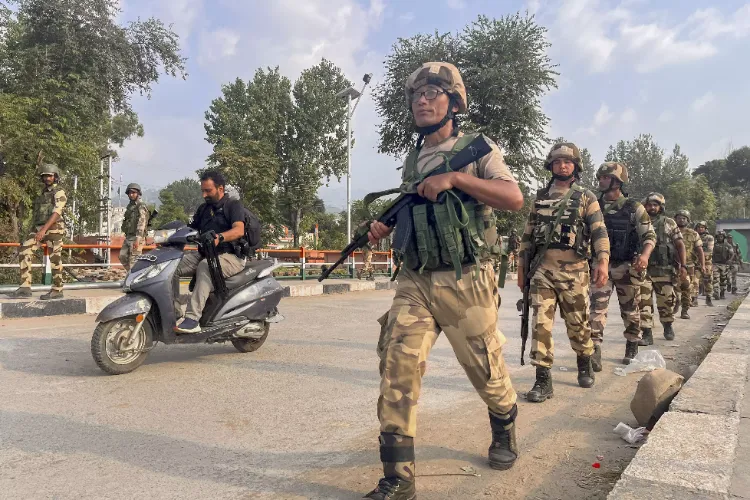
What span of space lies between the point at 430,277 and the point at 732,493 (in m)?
1.51

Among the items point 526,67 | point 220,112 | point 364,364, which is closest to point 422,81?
point 364,364

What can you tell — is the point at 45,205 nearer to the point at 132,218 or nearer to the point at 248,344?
the point at 132,218

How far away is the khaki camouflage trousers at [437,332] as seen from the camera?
232 centimetres

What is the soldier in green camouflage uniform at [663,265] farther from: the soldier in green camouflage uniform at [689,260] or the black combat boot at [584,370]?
the black combat boot at [584,370]

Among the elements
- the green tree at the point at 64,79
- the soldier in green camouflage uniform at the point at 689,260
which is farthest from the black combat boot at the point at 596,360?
the green tree at the point at 64,79

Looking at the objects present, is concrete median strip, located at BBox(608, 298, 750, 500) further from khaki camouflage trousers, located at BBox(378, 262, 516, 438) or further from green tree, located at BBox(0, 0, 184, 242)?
green tree, located at BBox(0, 0, 184, 242)

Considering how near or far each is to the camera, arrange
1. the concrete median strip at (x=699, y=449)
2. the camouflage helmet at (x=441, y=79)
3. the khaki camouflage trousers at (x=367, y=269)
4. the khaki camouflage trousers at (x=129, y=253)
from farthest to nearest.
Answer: the khaki camouflage trousers at (x=367, y=269), the khaki camouflage trousers at (x=129, y=253), the camouflage helmet at (x=441, y=79), the concrete median strip at (x=699, y=449)

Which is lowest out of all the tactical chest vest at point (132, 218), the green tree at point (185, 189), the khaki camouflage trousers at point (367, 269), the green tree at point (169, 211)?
the khaki camouflage trousers at point (367, 269)

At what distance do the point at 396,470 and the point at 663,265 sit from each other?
7.00 meters

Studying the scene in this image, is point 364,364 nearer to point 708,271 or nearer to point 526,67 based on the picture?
point 708,271

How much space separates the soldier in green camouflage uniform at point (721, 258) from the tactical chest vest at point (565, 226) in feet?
40.7

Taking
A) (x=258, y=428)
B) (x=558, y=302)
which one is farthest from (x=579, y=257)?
(x=258, y=428)

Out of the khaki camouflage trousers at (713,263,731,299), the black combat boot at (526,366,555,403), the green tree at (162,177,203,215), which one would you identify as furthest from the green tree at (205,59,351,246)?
the green tree at (162,177,203,215)

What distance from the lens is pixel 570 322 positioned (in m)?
4.34
